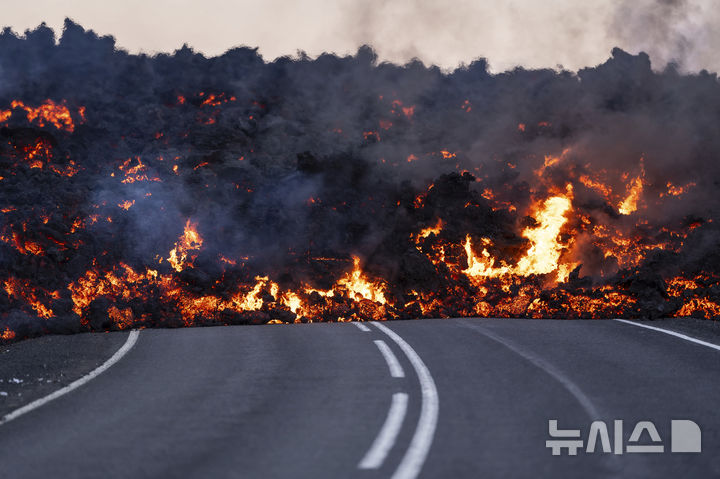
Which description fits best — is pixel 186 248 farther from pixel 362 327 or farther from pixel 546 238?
pixel 546 238

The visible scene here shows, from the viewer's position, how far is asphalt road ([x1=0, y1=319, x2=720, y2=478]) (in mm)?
6434

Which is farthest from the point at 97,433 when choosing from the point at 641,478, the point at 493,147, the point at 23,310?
the point at 493,147

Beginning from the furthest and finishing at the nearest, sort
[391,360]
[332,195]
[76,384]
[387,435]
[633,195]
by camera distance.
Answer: [332,195]
[633,195]
[391,360]
[76,384]
[387,435]

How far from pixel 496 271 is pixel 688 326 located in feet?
22.3

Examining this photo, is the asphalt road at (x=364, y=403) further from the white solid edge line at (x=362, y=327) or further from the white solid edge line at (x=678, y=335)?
the white solid edge line at (x=362, y=327)

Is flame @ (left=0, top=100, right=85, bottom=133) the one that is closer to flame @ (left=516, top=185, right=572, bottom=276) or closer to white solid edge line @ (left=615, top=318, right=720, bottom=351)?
flame @ (left=516, top=185, right=572, bottom=276)

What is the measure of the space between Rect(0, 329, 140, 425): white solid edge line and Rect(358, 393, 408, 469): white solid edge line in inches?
165

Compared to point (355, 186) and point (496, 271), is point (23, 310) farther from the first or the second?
point (496, 271)

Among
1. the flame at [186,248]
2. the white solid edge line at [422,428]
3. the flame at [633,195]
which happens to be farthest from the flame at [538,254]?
the white solid edge line at [422,428]

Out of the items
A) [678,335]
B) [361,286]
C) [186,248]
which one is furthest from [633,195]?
[186,248]

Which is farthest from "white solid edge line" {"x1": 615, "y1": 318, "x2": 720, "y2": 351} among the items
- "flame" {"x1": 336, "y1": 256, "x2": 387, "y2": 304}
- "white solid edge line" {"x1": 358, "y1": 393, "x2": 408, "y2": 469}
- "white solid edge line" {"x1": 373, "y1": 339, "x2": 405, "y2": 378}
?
"flame" {"x1": 336, "y1": 256, "x2": 387, "y2": 304}

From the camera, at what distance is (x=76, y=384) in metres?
10.2

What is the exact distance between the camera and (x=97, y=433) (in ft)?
24.8

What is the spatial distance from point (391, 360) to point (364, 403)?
2.66m
